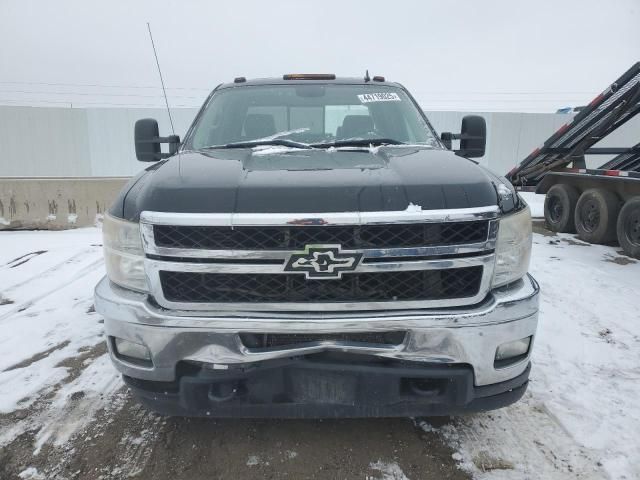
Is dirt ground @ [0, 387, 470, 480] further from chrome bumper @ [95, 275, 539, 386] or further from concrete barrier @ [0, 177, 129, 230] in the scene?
concrete barrier @ [0, 177, 129, 230]

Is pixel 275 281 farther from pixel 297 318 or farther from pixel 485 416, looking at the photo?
pixel 485 416

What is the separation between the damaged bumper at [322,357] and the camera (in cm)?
193

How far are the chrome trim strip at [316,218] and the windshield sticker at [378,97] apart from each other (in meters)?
1.89

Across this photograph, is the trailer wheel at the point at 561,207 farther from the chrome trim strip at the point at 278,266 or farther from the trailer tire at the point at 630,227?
the chrome trim strip at the point at 278,266

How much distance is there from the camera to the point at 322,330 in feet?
6.29

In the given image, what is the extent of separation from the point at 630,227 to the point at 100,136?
15100mm

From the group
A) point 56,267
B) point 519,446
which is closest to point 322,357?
point 519,446

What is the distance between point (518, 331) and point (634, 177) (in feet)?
19.0

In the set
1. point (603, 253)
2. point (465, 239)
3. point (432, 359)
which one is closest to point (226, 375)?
point (432, 359)

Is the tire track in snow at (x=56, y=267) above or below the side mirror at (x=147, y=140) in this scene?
below

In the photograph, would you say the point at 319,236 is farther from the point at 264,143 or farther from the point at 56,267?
the point at 56,267

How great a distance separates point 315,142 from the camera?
9.74 ft

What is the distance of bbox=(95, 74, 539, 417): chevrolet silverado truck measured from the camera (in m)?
1.90

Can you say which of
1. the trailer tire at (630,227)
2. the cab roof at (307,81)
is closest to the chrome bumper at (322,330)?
the cab roof at (307,81)
